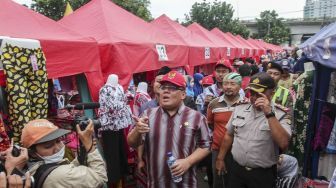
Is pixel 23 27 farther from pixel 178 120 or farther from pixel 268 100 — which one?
pixel 268 100

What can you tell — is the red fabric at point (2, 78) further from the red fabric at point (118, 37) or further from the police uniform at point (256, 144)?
the red fabric at point (118, 37)

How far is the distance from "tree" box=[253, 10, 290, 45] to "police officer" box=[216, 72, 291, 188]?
56.7 meters

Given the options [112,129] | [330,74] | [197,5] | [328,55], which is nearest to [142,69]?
[112,129]

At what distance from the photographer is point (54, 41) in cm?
430

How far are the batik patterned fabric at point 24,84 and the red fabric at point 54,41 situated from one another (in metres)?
0.51

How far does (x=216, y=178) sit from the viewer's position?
4.34m

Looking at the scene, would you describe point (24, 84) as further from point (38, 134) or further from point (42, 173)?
point (42, 173)

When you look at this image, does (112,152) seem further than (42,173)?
Yes

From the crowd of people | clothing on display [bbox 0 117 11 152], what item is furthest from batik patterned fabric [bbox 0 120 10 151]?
the crowd of people

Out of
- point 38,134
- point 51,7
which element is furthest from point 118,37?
point 51,7

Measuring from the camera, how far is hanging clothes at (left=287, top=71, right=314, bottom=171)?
4.27 m

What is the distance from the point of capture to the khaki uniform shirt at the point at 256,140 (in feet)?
10.8

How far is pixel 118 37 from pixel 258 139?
3.72 metres

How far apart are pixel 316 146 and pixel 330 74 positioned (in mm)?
857
